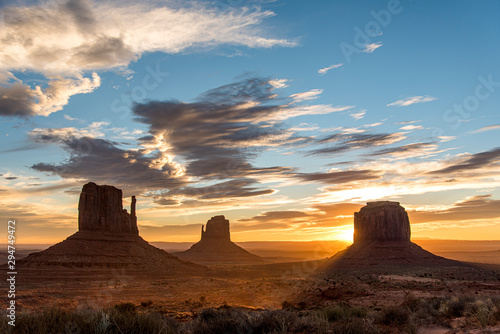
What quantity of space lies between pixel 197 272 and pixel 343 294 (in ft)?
140

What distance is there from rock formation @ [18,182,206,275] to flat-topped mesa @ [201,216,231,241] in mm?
64167

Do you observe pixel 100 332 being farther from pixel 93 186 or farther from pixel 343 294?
pixel 93 186

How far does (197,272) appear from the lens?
217ft

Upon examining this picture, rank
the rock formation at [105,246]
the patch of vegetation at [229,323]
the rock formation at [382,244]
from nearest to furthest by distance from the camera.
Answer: the patch of vegetation at [229,323]
the rock formation at [105,246]
the rock formation at [382,244]

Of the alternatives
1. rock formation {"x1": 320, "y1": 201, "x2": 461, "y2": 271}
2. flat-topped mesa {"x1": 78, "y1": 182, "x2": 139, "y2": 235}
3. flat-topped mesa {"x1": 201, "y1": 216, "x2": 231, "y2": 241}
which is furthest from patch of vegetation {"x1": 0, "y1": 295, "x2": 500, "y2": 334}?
flat-topped mesa {"x1": 201, "y1": 216, "x2": 231, "y2": 241}

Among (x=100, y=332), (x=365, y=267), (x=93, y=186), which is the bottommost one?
(x=365, y=267)

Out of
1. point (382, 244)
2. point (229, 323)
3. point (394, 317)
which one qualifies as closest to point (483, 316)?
point (394, 317)

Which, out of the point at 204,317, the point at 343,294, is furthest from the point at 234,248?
the point at 204,317

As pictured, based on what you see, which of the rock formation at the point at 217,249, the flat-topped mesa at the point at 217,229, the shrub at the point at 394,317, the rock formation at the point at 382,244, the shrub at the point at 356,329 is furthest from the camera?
the flat-topped mesa at the point at 217,229

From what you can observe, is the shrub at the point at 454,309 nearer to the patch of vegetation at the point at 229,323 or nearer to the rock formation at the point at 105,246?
the patch of vegetation at the point at 229,323

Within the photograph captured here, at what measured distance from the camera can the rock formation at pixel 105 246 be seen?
2251 inches

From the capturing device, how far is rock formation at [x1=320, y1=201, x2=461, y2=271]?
243 feet

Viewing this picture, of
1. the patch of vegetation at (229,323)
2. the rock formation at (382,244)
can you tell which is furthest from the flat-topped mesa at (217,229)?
the patch of vegetation at (229,323)

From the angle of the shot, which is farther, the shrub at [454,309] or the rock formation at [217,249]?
the rock formation at [217,249]
